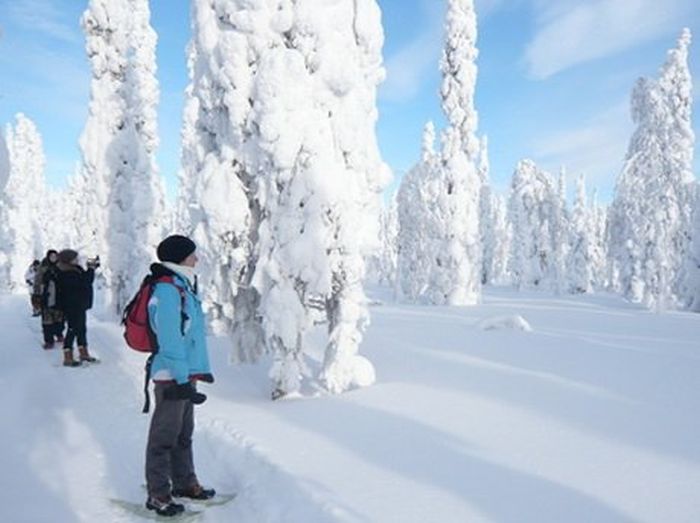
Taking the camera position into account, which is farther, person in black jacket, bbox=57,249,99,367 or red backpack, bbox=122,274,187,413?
person in black jacket, bbox=57,249,99,367

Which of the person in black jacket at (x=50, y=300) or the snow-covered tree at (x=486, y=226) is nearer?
the person in black jacket at (x=50, y=300)

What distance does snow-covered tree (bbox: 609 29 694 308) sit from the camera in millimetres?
28844

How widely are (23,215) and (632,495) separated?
156 feet

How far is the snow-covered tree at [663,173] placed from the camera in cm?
2884

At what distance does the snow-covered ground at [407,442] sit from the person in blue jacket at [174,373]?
1.14ft

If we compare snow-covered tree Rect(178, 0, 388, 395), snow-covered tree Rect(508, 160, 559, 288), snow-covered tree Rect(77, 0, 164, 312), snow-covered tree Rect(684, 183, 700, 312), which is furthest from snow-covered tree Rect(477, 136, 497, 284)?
snow-covered tree Rect(178, 0, 388, 395)

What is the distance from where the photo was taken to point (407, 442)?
19.1 ft

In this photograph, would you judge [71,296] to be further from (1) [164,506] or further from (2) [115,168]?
(2) [115,168]

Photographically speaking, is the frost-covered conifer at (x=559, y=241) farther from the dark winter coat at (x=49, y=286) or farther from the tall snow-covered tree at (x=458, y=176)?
the dark winter coat at (x=49, y=286)

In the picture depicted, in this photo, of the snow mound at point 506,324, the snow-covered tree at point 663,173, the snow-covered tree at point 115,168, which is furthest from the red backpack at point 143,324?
the snow-covered tree at point 663,173

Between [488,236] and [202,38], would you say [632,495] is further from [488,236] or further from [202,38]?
[488,236]

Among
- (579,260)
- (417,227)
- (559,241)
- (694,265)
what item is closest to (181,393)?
(417,227)

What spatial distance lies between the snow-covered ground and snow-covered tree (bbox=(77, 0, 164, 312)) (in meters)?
9.68

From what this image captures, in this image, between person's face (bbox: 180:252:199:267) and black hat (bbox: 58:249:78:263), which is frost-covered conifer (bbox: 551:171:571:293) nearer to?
black hat (bbox: 58:249:78:263)
